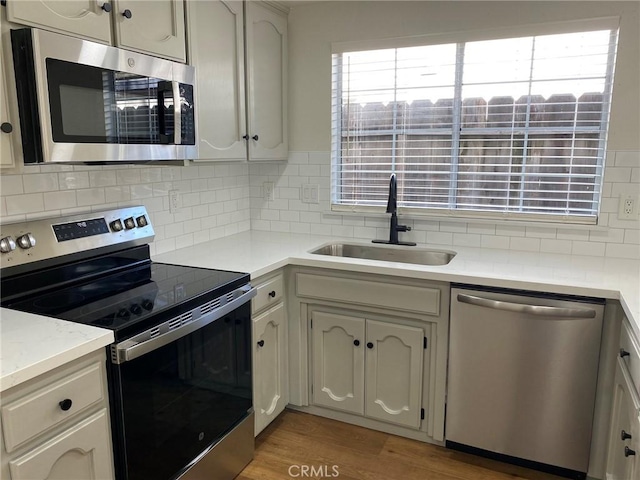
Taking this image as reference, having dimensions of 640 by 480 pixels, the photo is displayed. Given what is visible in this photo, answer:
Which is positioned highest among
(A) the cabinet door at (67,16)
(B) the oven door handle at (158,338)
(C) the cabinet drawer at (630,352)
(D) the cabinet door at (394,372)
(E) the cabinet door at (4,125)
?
(A) the cabinet door at (67,16)

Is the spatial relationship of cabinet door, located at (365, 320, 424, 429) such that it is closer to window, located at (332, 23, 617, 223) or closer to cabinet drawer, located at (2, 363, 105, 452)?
window, located at (332, 23, 617, 223)

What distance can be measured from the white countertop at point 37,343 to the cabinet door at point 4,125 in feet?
1.55

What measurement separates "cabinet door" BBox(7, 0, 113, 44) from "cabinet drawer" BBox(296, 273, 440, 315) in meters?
1.35

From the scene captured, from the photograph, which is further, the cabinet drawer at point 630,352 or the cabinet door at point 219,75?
the cabinet door at point 219,75

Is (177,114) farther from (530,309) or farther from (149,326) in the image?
(530,309)

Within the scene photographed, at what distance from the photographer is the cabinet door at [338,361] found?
2.41m

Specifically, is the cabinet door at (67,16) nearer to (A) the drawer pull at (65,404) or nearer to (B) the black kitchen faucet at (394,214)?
(A) the drawer pull at (65,404)

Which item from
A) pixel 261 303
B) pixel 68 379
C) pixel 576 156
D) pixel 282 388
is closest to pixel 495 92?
pixel 576 156

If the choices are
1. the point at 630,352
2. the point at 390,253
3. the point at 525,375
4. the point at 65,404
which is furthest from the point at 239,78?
the point at 630,352

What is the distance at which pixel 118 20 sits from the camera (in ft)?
5.62

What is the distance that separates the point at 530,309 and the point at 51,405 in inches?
67.3

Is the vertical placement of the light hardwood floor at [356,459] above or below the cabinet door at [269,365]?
below

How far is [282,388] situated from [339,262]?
75 cm

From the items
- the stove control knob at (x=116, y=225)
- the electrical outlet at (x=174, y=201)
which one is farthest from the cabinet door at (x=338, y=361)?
the stove control knob at (x=116, y=225)
